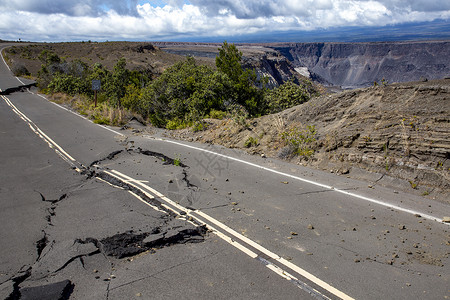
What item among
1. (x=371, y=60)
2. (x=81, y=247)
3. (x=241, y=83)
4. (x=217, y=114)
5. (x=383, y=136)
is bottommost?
(x=371, y=60)

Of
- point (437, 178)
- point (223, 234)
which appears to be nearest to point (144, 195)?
point (223, 234)

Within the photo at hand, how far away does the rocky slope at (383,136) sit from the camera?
727cm

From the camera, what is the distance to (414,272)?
13.9ft

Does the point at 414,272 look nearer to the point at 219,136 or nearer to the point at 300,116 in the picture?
the point at 300,116

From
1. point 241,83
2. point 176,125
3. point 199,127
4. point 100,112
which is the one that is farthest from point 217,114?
point 100,112

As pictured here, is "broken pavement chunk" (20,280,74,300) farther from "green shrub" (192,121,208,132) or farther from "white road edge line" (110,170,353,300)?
"green shrub" (192,121,208,132)

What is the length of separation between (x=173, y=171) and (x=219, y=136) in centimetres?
379

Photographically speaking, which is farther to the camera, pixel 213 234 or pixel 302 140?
pixel 302 140

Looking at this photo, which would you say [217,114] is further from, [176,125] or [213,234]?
[213,234]

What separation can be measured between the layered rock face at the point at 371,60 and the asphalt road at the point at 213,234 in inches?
2360

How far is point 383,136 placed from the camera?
325 inches

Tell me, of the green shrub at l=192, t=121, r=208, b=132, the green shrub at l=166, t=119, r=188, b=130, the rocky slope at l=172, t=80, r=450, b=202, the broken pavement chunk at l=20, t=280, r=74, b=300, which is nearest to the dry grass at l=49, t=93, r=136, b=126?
the green shrub at l=166, t=119, r=188, b=130

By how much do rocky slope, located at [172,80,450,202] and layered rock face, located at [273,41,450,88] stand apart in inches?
2208

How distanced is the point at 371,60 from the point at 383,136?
112850 mm
